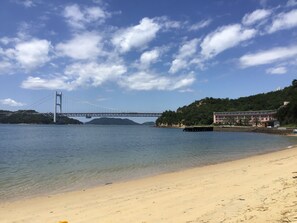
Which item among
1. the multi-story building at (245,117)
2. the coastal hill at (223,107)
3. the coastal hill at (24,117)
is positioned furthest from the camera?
the coastal hill at (223,107)

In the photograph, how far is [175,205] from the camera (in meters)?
8.34

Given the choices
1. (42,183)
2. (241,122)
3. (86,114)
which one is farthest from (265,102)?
(42,183)

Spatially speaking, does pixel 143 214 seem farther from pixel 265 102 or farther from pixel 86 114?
pixel 265 102

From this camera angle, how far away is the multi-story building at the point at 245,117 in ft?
452

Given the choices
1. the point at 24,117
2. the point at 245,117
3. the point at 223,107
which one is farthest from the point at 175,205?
the point at 223,107

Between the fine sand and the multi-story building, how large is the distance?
128046mm

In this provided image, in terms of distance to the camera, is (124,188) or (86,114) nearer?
(124,188)

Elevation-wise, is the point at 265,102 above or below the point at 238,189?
above

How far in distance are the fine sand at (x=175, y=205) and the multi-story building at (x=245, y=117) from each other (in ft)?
420

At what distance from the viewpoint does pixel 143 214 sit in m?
7.64

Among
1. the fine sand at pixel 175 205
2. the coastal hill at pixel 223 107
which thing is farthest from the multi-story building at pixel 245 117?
the fine sand at pixel 175 205

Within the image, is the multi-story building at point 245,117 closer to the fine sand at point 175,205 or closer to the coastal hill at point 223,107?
the coastal hill at point 223,107

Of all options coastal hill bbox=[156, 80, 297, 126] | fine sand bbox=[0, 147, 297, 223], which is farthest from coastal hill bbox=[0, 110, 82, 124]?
fine sand bbox=[0, 147, 297, 223]

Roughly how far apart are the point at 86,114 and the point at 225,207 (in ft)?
460
